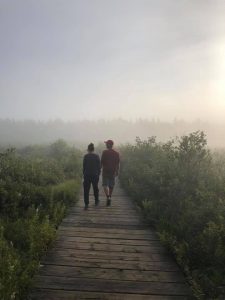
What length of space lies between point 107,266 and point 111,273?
0.33 metres

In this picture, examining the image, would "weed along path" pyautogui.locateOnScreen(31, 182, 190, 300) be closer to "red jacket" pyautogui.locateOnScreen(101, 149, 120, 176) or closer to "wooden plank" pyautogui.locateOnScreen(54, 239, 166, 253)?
"wooden plank" pyautogui.locateOnScreen(54, 239, 166, 253)

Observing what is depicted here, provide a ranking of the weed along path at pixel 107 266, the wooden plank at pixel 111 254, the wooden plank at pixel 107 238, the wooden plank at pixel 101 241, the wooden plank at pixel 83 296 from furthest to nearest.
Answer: the wooden plank at pixel 107 238 < the wooden plank at pixel 101 241 < the wooden plank at pixel 111 254 < the weed along path at pixel 107 266 < the wooden plank at pixel 83 296

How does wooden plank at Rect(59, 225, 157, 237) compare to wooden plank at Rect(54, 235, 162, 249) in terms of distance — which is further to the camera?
wooden plank at Rect(59, 225, 157, 237)

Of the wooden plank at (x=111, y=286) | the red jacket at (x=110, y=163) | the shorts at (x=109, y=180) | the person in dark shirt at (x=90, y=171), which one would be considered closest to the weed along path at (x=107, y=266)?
the wooden plank at (x=111, y=286)

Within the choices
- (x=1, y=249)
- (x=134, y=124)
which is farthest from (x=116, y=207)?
(x=134, y=124)

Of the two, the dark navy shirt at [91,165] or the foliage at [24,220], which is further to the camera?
the dark navy shirt at [91,165]

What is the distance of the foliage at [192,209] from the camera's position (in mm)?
6213

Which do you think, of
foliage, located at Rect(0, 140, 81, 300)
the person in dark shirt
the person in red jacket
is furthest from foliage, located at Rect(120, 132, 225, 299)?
foliage, located at Rect(0, 140, 81, 300)

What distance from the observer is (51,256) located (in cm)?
700

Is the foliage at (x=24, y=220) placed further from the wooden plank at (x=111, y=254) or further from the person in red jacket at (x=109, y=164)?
the person in red jacket at (x=109, y=164)

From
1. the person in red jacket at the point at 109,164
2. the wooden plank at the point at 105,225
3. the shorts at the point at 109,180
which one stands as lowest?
the wooden plank at the point at 105,225

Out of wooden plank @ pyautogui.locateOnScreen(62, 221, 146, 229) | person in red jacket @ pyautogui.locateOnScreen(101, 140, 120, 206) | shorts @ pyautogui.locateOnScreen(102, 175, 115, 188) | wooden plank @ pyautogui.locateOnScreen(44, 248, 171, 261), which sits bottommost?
wooden plank @ pyautogui.locateOnScreen(62, 221, 146, 229)

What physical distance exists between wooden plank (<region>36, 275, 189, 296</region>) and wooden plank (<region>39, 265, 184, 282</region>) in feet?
0.53

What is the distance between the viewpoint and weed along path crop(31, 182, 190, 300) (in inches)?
216
